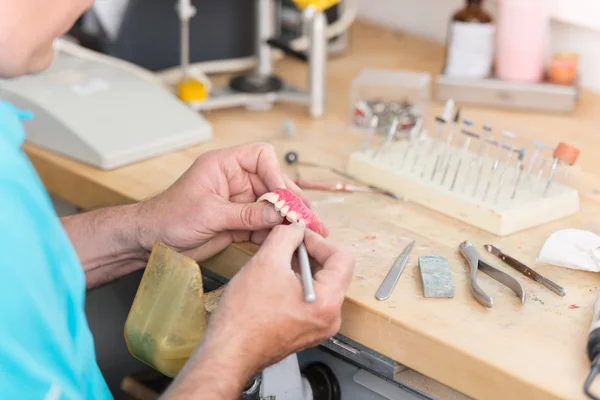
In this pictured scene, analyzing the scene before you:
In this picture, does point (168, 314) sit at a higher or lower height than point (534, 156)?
lower

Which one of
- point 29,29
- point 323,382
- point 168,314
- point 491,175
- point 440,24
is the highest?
point 29,29

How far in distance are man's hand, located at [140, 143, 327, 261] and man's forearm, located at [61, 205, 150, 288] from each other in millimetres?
24

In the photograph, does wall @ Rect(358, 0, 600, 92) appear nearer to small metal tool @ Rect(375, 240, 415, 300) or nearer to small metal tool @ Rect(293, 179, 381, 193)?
small metal tool @ Rect(293, 179, 381, 193)

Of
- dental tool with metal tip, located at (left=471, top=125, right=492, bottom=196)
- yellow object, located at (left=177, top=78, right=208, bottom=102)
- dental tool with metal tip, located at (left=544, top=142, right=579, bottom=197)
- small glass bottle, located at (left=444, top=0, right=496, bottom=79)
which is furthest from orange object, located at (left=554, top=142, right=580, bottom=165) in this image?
yellow object, located at (left=177, top=78, right=208, bottom=102)

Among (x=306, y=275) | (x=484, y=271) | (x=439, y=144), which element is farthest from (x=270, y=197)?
(x=439, y=144)

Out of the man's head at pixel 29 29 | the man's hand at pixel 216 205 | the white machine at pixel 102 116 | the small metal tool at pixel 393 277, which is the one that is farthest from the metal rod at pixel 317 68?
the man's head at pixel 29 29

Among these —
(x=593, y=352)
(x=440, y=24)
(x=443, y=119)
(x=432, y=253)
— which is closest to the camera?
(x=593, y=352)

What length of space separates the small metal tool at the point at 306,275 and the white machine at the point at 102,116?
0.50 metres

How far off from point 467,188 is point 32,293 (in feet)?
2.30

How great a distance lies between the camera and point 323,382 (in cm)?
121

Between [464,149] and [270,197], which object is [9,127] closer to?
[270,197]

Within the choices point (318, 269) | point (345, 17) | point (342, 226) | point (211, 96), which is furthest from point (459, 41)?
point (318, 269)

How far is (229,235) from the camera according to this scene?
47.6 inches

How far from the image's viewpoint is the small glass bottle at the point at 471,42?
5.58 feet
